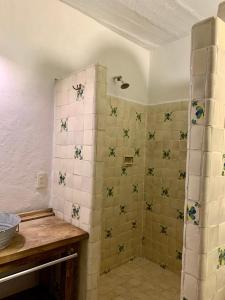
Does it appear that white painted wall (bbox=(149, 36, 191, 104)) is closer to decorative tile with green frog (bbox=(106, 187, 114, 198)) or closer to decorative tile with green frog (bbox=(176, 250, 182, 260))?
decorative tile with green frog (bbox=(106, 187, 114, 198))

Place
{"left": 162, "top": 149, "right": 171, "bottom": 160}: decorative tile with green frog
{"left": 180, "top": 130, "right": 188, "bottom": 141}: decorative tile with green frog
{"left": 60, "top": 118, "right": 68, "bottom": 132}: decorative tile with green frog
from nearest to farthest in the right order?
{"left": 60, "top": 118, "right": 68, "bottom": 132}: decorative tile with green frog → {"left": 180, "top": 130, "right": 188, "bottom": 141}: decorative tile with green frog → {"left": 162, "top": 149, "right": 171, "bottom": 160}: decorative tile with green frog

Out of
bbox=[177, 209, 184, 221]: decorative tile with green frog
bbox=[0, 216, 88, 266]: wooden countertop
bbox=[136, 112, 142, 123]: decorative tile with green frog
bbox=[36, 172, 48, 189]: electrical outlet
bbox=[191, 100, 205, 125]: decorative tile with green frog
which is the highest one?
bbox=[136, 112, 142, 123]: decorative tile with green frog

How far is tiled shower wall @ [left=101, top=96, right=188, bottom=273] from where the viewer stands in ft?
6.23

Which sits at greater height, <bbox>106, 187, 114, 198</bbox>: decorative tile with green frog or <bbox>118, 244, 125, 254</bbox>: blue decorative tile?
<bbox>106, 187, 114, 198</bbox>: decorative tile with green frog

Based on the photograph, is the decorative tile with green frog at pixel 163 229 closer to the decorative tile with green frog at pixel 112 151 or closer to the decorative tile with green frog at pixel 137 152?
the decorative tile with green frog at pixel 137 152

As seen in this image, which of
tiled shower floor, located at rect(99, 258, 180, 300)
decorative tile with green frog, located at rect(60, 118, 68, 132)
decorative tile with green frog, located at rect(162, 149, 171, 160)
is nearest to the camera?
decorative tile with green frog, located at rect(60, 118, 68, 132)

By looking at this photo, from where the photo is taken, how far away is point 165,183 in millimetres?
2008

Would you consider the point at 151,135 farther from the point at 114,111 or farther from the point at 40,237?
the point at 40,237

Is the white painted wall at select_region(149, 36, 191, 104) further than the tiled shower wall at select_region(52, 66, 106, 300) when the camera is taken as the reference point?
Yes

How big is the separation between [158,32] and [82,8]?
651mm

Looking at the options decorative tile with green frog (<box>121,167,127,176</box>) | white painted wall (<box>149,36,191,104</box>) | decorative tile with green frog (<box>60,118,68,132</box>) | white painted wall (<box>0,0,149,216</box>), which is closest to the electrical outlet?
white painted wall (<box>0,0,149,216</box>)

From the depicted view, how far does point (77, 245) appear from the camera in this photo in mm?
1268

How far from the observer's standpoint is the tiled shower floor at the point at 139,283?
164cm

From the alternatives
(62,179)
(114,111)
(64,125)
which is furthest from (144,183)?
(64,125)
